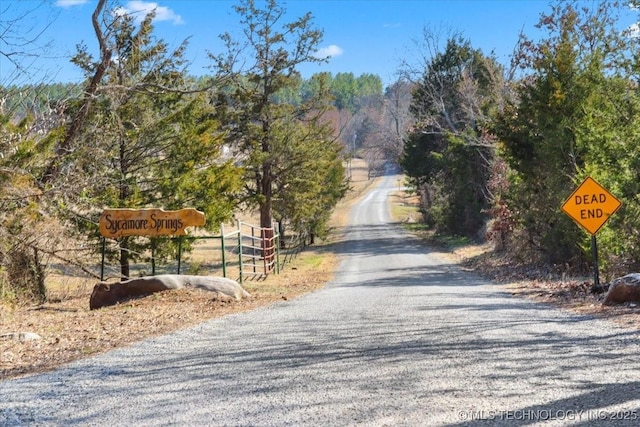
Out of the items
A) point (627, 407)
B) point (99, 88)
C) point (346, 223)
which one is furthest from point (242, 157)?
point (346, 223)

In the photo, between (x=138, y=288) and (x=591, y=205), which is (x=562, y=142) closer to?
(x=591, y=205)

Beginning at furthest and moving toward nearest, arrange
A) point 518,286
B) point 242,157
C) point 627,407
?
point 242,157 → point 518,286 → point 627,407

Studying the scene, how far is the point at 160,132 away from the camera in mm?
21172

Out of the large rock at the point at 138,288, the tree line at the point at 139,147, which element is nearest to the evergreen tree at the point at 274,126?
the tree line at the point at 139,147

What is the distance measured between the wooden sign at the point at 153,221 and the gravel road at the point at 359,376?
4796mm

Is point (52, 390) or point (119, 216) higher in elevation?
point (119, 216)

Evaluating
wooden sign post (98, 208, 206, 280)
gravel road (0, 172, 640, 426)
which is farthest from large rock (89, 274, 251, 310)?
gravel road (0, 172, 640, 426)

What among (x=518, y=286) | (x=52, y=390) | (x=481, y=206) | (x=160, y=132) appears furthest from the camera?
(x=481, y=206)

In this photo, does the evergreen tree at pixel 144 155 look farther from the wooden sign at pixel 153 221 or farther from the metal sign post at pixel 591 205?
the metal sign post at pixel 591 205

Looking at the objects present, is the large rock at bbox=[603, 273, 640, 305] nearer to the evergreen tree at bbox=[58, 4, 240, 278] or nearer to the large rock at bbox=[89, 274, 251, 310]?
the large rock at bbox=[89, 274, 251, 310]

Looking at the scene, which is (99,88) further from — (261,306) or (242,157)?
(242,157)

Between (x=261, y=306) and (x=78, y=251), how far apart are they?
5445mm

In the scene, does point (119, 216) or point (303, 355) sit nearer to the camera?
point (303, 355)

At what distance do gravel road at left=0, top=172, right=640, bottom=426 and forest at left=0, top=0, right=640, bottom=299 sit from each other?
597 cm
